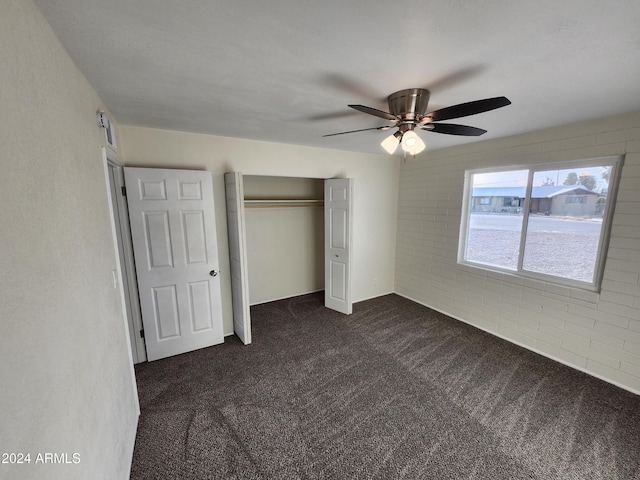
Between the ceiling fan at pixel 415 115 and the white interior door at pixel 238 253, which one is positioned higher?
the ceiling fan at pixel 415 115

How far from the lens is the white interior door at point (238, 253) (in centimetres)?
278

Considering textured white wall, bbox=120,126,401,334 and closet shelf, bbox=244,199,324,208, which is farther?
closet shelf, bbox=244,199,324,208

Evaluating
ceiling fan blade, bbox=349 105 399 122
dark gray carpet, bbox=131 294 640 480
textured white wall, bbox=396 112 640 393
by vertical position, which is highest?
ceiling fan blade, bbox=349 105 399 122

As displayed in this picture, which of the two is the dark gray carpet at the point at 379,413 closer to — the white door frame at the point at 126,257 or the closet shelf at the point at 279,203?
the white door frame at the point at 126,257

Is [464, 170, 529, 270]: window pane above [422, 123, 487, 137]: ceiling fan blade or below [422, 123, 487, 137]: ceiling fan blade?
below

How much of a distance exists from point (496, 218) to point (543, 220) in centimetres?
48

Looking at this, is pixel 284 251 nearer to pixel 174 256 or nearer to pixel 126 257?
pixel 174 256

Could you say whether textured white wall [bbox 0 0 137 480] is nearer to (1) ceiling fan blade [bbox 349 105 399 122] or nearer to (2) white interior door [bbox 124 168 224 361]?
(2) white interior door [bbox 124 168 224 361]

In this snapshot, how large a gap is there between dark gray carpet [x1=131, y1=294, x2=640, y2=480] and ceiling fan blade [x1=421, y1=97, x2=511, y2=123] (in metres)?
2.21

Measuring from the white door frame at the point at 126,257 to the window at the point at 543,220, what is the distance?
396cm

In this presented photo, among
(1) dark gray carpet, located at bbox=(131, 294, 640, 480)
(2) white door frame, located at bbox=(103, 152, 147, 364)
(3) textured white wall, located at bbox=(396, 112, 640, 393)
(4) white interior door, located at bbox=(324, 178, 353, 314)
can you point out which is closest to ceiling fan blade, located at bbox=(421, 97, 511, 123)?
(3) textured white wall, located at bbox=(396, 112, 640, 393)

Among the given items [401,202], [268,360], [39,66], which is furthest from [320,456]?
[401,202]

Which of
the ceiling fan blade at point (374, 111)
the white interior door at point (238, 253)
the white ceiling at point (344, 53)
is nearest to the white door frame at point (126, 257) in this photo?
the white ceiling at point (344, 53)

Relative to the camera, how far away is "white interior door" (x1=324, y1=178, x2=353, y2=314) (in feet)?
11.8
